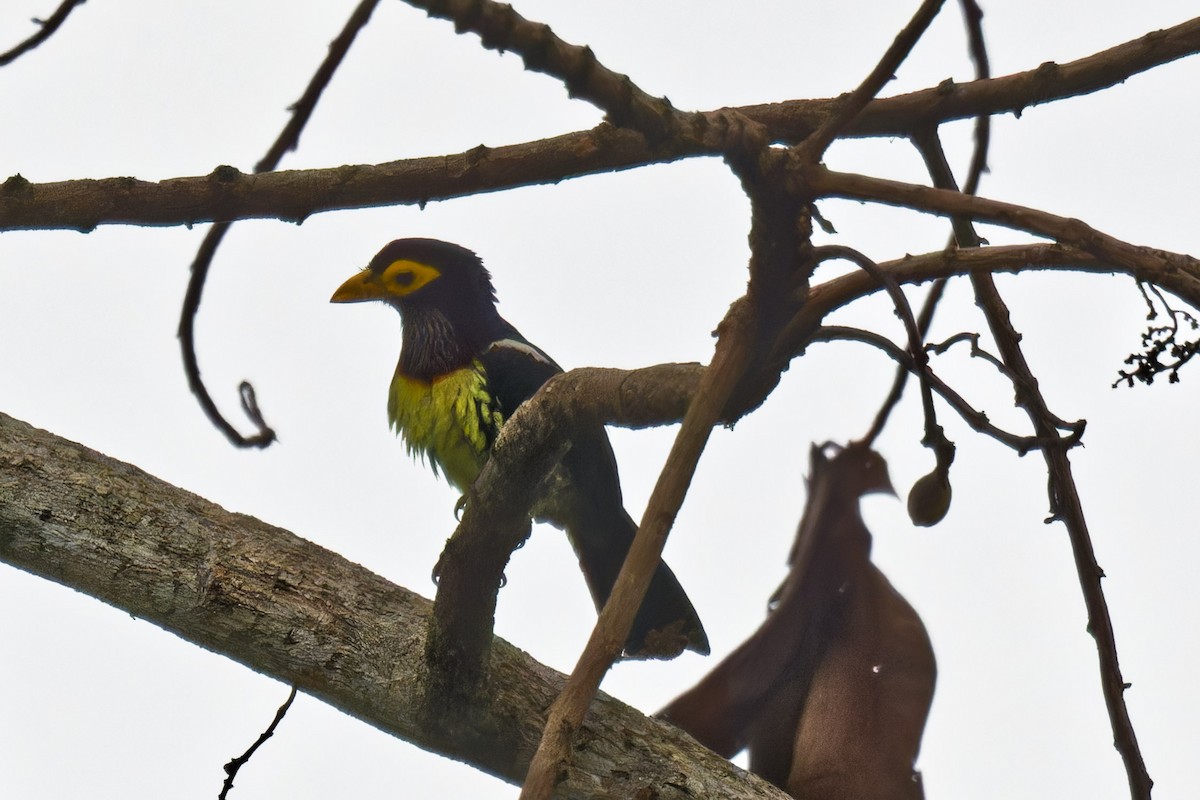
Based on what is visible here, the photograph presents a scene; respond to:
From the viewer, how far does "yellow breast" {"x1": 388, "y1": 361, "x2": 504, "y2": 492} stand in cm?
332

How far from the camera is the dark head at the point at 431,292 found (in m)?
3.59

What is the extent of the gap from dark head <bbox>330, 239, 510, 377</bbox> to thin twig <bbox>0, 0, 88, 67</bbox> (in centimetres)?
136

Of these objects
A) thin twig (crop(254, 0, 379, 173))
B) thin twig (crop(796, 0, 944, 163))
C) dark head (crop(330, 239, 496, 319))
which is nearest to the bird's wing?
dark head (crop(330, 239, 496, 319))

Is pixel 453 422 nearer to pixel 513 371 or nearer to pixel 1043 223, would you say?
pixel 513 371

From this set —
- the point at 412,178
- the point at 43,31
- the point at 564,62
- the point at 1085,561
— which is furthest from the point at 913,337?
the point at 43,31

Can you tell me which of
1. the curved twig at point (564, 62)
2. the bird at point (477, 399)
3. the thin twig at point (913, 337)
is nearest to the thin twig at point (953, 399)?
the thin twig at point (913, 337)

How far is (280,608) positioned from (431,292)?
5.02 feet

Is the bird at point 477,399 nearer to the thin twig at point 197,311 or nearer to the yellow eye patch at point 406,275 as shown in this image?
the yellow eye patch at point 406,275

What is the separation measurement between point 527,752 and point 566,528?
2.35ft

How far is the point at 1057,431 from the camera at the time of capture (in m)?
1.82

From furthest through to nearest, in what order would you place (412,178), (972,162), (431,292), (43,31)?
(431,292) < (972,162) < (43,31) < (412,178)

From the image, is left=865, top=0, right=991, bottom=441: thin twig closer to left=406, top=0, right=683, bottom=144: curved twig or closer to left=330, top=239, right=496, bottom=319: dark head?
left=406, top=0, right=683, bottom=144: curved twig

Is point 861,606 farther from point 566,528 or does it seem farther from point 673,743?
point 566,528

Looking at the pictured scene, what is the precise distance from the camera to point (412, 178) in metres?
2.03
